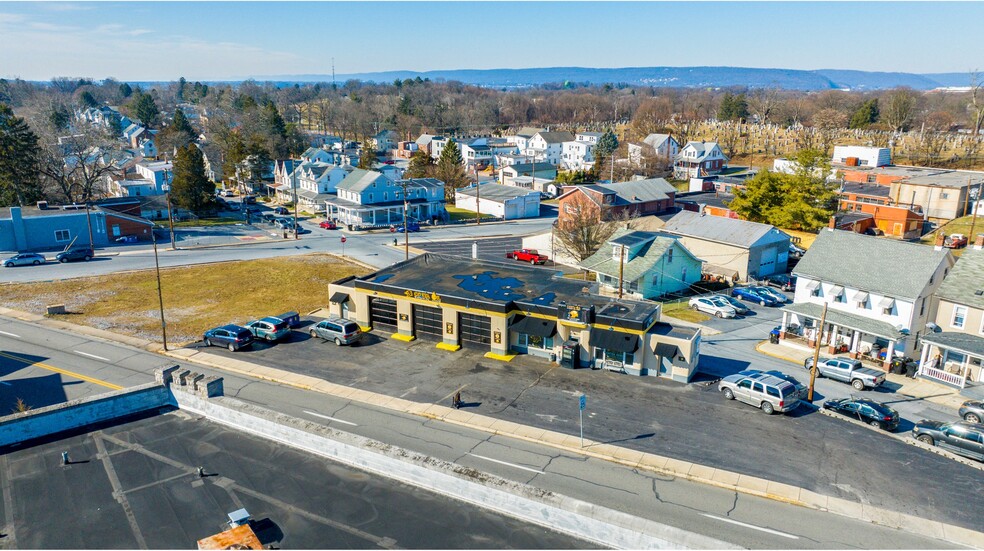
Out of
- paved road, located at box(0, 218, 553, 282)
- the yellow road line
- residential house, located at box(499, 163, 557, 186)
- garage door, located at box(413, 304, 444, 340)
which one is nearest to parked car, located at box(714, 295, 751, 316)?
garage door, located at box(413, 304, 444, 340)

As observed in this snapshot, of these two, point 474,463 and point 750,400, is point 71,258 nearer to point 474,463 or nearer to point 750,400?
point 474,463

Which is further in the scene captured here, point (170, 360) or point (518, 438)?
point (170, 360)

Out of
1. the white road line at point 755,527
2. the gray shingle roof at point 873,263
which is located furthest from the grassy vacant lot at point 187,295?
the gray shingle roof at point 873,263

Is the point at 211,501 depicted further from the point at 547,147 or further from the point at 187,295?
the point at 547,147

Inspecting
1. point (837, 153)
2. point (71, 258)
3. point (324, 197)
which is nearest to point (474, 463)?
point (71, 258)

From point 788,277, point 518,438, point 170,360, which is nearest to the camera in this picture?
point 518,438

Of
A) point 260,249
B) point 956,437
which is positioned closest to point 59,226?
point 260,249

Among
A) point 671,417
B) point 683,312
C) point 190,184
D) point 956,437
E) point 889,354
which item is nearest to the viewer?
point 956,437
